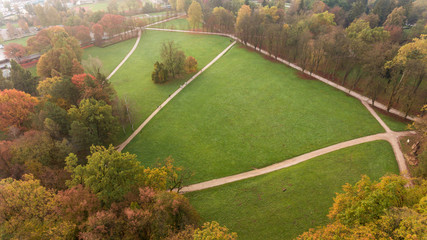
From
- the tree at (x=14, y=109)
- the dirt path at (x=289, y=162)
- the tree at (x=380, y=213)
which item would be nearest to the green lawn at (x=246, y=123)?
the dirt path at (x=289, y=162)

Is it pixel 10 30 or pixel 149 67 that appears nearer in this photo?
pixel 149 67

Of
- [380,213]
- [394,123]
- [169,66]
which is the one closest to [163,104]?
[169,66]

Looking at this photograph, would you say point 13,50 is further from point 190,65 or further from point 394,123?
point 394,123

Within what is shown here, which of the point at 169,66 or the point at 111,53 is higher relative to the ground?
the point at 169,66

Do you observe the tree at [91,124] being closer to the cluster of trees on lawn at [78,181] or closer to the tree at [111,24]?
the cluster of trees on lawn at [78,181]

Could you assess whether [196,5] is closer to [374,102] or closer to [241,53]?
[241,53]

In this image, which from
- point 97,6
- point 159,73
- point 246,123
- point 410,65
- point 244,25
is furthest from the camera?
point 97,6

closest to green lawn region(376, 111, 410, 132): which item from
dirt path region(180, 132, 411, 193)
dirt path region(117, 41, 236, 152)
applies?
dirt path region(180, 132, 411, 193)
